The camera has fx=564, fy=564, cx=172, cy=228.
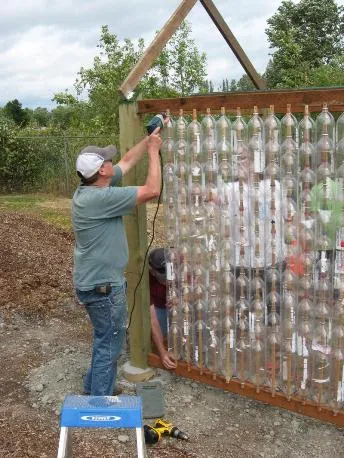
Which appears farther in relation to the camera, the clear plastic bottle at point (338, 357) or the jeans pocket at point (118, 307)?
the jeans pocket at point (118, 307)

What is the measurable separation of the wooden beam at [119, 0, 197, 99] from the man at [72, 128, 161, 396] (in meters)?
0.44

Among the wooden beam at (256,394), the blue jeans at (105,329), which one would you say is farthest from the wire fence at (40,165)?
the blue jeans at (105,329)

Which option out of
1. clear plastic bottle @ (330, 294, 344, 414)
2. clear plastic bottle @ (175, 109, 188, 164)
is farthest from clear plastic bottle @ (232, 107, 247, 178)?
clear plastic bottle @ (330, 294, 344, 414)

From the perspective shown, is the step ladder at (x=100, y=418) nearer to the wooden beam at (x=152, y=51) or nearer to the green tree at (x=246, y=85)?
the wooden beam at (x=152, y=51)

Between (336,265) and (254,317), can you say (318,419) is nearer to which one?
(254,317)

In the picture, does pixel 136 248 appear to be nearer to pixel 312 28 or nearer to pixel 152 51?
pixel 152 51

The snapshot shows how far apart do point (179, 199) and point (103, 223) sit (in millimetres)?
587

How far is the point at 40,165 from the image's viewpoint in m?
16.9

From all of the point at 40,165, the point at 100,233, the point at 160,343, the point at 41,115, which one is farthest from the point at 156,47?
the point at 41,115

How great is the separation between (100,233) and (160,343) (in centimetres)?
117

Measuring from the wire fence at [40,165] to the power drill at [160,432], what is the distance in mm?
13355

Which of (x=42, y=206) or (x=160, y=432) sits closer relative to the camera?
(x=160, y=432)

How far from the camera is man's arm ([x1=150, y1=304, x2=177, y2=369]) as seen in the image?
4.05m

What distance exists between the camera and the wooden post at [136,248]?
3877mm
